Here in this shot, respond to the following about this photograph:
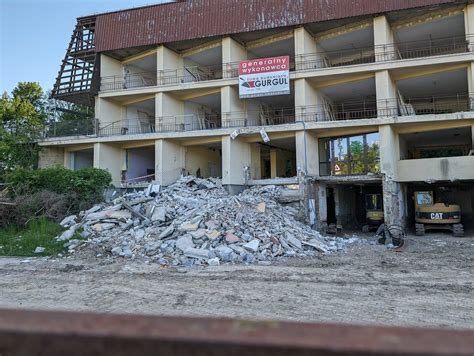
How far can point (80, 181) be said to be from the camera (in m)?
23.2

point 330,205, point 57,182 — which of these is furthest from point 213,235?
point 330,205

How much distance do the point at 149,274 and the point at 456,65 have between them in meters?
21.6

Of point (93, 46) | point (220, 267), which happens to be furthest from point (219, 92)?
point (220, 267)

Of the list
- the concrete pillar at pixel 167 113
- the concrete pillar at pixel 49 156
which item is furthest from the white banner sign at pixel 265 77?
the concrete pillar at pixel 49 156

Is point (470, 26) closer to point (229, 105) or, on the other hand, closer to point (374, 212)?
point (374, 212)

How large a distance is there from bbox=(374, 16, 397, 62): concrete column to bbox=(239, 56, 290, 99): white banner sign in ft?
18.3

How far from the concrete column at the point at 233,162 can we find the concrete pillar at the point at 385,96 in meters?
9.24

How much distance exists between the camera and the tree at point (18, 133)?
28.9 meters

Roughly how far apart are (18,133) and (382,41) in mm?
27070

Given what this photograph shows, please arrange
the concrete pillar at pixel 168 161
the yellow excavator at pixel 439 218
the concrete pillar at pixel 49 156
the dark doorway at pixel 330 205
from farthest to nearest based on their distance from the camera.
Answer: the concrete pillar at pixel 49 156
the concrete pillar at pixel 168 161
the dark doorway at pixel 330 205
the yellow excavator at pixel 439 218

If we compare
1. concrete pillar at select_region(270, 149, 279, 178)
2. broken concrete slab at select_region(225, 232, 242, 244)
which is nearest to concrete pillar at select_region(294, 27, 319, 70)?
concrete pillar at select_region(270, 149, 279, 178)

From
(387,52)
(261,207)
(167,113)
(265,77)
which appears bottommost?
(261,207)

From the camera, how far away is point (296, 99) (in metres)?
25.4

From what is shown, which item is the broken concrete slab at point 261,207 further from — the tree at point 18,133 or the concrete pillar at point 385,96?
the tree at point 18,133
